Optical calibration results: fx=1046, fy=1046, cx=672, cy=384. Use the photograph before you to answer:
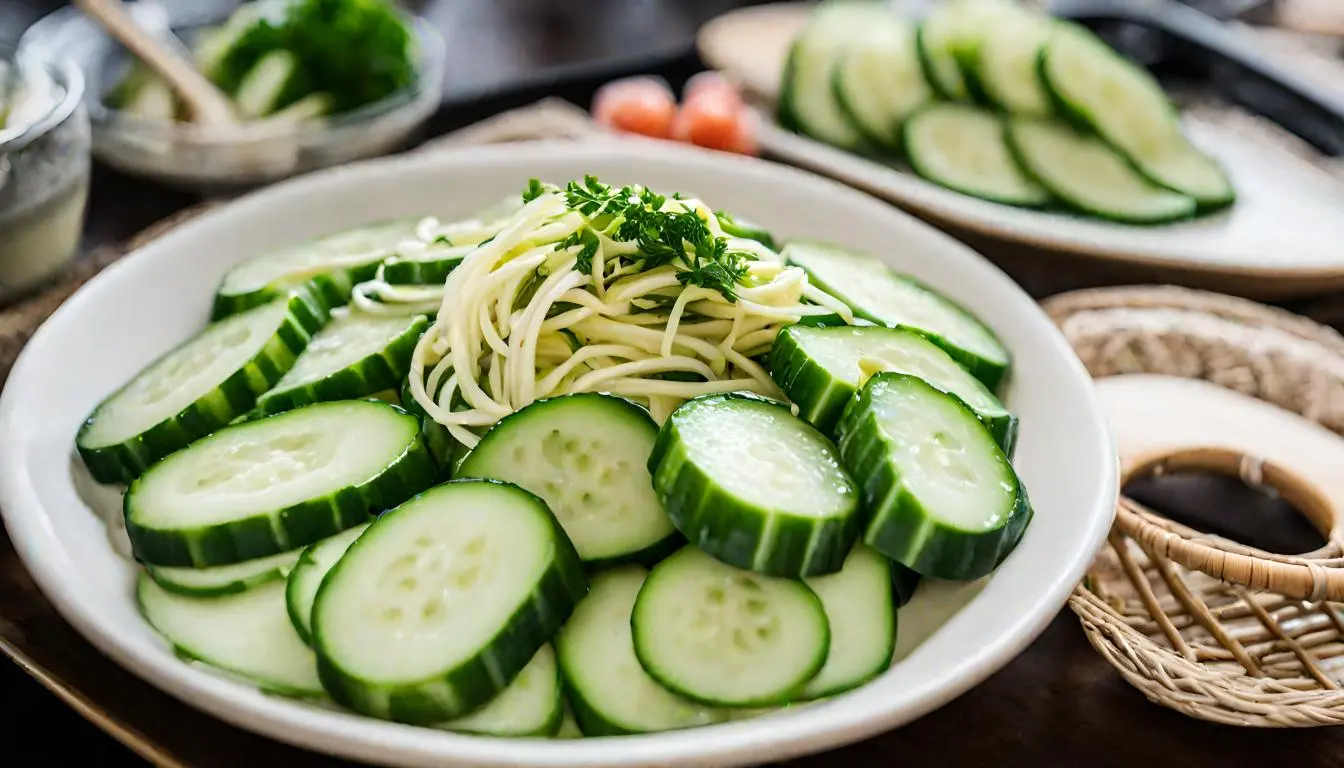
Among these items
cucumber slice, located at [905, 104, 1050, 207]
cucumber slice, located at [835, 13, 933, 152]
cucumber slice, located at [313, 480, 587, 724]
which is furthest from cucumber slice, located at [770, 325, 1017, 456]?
cucumber slice, located at [835, 13, 933, 152]

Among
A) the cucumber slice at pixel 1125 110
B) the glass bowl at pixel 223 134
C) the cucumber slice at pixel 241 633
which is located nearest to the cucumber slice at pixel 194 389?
the cucumber slice at pixel 241 633

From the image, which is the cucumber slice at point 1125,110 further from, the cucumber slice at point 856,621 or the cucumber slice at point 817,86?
the cucumber slice at point 856,621

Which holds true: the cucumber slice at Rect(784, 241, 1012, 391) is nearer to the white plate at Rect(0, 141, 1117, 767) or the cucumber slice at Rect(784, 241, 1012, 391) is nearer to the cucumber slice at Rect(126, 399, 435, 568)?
the white plate at Rect(0, 141, 1117, 767)

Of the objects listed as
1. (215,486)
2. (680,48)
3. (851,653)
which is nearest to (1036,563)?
(851,653)

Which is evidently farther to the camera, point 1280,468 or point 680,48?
point 680,48

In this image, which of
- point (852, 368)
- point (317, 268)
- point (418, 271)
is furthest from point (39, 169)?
point (852, 368)

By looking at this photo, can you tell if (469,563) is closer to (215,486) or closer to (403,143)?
(215,486)

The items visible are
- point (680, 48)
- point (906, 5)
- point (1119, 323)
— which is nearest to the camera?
point (1119, 323)
